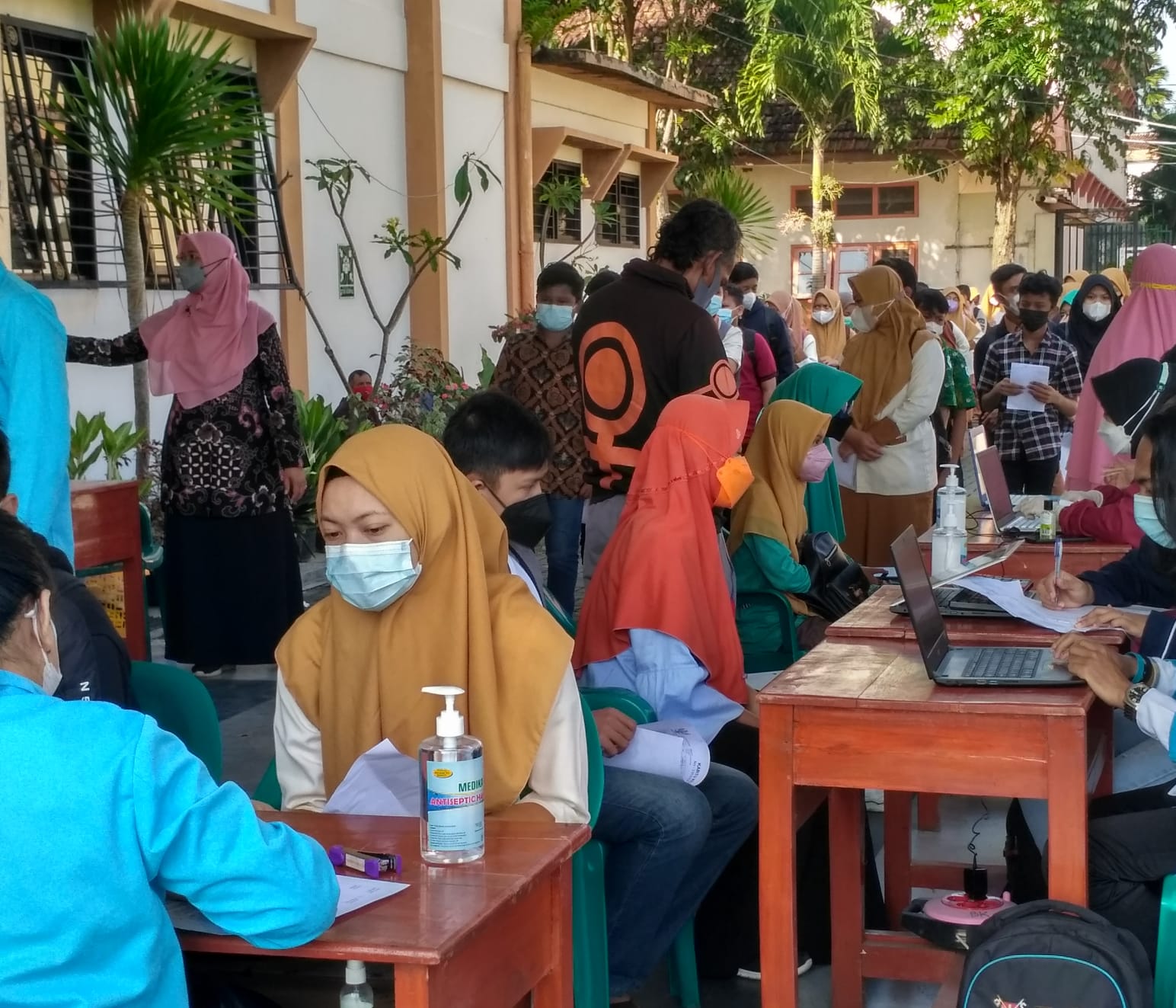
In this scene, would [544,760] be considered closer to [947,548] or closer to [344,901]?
[344,901]

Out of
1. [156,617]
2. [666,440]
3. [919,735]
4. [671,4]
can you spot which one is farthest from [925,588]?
[671,4]

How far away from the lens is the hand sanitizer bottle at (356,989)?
1.82m

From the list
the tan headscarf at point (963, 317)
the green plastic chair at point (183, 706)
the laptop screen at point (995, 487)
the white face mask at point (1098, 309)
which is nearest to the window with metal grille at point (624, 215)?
the tan headscarf at point (963, 317)

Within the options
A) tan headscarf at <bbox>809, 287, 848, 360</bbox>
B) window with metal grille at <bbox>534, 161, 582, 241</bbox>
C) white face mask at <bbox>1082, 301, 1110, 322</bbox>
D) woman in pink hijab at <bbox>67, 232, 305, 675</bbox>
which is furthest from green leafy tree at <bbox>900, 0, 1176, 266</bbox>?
woman in pink hijab at <bbox>67, 232, 305, 675</bbox>

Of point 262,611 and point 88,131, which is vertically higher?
point 88,131

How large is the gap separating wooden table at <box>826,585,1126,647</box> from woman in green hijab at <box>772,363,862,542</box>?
6.55 ft

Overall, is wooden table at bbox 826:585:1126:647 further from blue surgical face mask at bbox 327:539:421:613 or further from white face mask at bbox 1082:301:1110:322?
white face mask at bbox 1082:301:1110:322

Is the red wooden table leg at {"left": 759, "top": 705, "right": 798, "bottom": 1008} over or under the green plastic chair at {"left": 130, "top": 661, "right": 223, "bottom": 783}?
under

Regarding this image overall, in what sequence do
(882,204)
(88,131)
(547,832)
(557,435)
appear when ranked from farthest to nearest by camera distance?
1. (882,204)
2. (88,131)
3. (557,435)
4. (547,832)

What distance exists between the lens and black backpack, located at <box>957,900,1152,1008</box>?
2.33 metres

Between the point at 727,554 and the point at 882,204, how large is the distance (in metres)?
21.1

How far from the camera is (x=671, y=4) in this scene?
18094 millimetres

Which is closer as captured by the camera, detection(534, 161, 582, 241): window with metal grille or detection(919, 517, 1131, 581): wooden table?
detection(919, 517, 1131, 581): wooden table

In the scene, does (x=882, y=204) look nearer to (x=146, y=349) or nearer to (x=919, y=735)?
A: (x=146, y=349)
